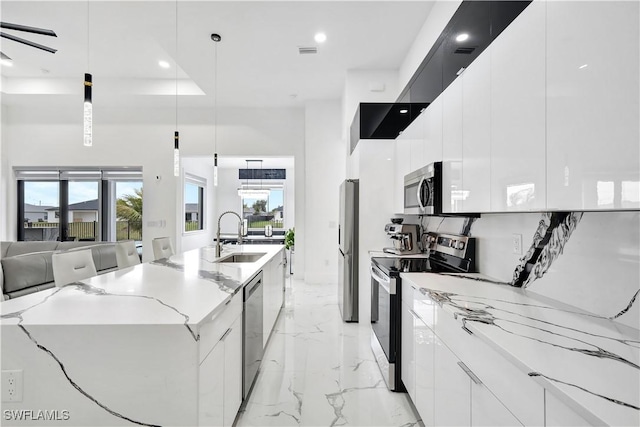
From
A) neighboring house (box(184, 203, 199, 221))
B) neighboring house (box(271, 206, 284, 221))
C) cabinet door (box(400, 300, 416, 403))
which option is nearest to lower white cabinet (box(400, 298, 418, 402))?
cabinet door (box(400, 300, 416, 403))

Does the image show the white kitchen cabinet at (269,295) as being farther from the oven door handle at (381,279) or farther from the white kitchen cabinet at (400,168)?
the white kitchen cabinet at (400,168)

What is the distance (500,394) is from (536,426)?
147mm

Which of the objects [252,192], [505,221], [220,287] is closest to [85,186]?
[252,192]

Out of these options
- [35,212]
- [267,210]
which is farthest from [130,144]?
[267,210]

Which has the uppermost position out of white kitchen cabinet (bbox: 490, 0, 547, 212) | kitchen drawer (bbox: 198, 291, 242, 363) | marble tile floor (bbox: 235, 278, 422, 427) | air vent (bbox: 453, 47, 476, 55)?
air vent (bbox: 453, 47, 476, 55)

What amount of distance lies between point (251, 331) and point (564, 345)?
5.55 ft

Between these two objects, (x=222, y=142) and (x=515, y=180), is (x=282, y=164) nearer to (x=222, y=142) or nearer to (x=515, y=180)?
(x=222, y=142)

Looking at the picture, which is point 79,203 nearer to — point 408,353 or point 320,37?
point 320,37

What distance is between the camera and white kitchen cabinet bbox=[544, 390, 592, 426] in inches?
26.9

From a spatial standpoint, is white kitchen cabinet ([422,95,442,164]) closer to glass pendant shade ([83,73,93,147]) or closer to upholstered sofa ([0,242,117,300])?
glass pendant shade ([83,73,93,147])

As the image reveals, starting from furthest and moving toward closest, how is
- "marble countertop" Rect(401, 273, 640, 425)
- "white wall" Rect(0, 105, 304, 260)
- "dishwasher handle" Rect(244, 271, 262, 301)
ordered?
1. "white wall" Rect(0, 105, 304, 260)
2. "dishwasher handle" Rect(244, 271, 262, 301)
3. "marble countertop" Rect(401, 273, 640, 425)

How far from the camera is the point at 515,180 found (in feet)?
4.07

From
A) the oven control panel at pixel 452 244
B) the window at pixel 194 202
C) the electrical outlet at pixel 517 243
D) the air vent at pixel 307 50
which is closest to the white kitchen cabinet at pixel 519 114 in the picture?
the electrical outlet at pixel 517 243

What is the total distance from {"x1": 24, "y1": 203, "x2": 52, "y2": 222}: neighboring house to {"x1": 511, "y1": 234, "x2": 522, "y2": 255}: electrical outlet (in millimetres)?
7760
